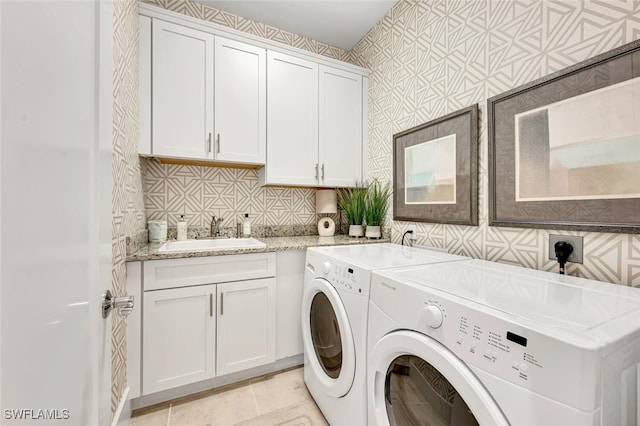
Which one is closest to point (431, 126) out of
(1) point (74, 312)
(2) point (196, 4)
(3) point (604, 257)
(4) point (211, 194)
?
(3) point (604, 257)

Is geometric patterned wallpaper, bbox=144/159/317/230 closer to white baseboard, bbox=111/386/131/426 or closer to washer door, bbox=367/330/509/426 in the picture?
white baseboard, bbox=111/386/131/426

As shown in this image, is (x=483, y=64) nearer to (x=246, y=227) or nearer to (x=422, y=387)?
(x=422, y=387)

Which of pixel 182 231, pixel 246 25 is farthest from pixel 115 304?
pixel 246 25

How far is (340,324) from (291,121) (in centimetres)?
163

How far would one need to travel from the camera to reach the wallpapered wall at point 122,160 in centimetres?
121

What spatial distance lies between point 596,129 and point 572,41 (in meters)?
0.39

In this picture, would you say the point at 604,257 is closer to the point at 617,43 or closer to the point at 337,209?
the point at 617,43

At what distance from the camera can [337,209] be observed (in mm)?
2635

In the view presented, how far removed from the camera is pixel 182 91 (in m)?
1.84

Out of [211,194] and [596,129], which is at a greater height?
[596,129]

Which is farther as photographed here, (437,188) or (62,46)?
(437,188)

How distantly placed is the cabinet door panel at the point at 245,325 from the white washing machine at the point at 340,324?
12.3 inches

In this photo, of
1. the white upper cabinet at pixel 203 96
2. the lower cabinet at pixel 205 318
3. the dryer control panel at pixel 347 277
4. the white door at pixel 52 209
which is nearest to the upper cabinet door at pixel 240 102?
the white upper cabinet at pixel 203 96

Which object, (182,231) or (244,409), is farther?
(182,231)
